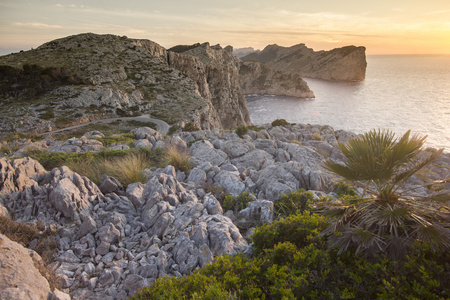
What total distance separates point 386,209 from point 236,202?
4.36 meters

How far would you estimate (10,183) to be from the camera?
241 inches

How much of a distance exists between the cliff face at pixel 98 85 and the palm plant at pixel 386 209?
35.0m

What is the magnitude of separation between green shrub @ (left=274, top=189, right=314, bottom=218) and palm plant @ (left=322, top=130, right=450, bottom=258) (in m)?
2.97

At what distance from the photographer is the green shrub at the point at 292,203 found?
686cm

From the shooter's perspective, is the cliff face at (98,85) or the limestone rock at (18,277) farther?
the cliff face at (98,85)

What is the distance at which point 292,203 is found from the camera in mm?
6875

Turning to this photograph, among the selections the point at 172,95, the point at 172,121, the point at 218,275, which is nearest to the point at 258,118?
the point at 172,95

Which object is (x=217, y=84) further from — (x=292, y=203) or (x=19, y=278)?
(x=19, y=278)

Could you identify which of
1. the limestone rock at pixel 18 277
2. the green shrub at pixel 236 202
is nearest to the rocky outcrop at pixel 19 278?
the limestone rock at pixel 18 277

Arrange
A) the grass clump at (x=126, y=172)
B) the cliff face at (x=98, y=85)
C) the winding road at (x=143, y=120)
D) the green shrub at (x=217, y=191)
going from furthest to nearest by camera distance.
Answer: the cliff face at (x=98, y=85) < the winding road at (x=143, y=120) < the grass clump at (x=126, y=172) < the green shrub at (x=217, y=191)

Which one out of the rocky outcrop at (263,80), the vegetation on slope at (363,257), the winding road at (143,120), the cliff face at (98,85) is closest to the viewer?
the vegetation on slope at (363,257)

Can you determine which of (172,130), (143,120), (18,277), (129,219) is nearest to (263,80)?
(143,120)

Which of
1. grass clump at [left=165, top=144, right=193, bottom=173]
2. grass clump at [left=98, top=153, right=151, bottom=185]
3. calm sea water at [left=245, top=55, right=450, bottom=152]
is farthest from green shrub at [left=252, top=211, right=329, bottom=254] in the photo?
calm sea water at [left=245, top=55, right=450, bottom=152]

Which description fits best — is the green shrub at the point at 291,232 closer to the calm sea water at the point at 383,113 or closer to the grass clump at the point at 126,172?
the grass clump at the point at 126,172
